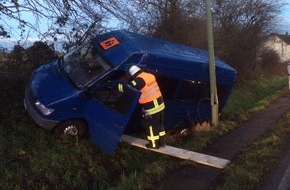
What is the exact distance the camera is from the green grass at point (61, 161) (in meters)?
7.26

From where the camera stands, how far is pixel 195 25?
802 inches

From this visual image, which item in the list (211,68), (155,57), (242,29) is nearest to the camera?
(155,57)

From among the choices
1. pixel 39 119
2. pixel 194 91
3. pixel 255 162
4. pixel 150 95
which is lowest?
pixel 255 162

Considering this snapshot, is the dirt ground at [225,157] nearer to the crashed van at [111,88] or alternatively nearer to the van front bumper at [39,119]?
the crashed van at [111,88]

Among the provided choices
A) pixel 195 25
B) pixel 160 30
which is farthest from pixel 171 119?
pixel 195 25

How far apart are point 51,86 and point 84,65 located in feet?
3.41

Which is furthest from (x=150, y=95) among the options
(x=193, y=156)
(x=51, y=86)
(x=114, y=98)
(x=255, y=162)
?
(x=255, y=162)

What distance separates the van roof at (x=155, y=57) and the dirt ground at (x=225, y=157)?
65.7 inches

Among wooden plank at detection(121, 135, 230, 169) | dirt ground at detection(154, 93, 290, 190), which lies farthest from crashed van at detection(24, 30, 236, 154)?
dirt ground at detection(154, 93, 290, 190)

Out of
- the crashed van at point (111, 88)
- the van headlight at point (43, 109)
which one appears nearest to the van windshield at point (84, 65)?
the crashed van at point (111, 88)

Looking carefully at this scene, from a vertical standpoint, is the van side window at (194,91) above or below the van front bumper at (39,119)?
below

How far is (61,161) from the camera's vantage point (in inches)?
311

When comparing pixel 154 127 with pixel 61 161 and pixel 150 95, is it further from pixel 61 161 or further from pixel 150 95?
pixel 61 161

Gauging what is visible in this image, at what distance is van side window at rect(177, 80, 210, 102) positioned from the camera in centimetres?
1045
